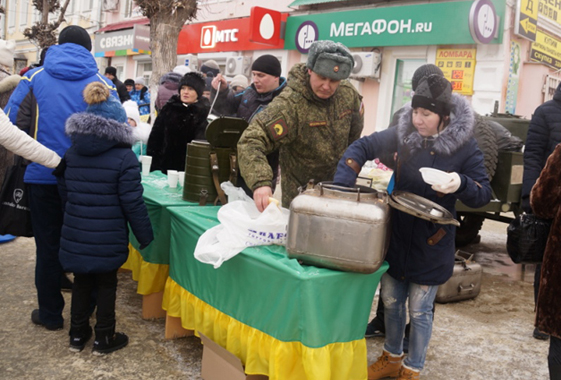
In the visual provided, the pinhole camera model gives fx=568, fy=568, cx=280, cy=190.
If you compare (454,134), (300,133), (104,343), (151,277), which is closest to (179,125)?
(151,277)

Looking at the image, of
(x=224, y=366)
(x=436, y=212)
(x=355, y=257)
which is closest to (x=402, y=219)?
(x=436, y=212)

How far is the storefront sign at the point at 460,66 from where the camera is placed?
10.8m

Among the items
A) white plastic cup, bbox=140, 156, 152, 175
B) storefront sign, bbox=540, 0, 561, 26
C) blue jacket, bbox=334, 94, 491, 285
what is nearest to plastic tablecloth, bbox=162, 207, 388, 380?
blue jacket, bbox=334, 94, 491, 285

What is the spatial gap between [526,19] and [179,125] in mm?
8390

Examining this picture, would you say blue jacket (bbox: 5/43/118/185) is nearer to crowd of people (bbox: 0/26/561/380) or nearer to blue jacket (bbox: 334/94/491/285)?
crowd of people (bbox: 0/26/561/380)

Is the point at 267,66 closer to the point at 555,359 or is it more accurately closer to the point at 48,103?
the point at 48,103

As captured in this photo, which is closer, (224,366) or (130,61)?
(224,366)

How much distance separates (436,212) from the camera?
2535 mm

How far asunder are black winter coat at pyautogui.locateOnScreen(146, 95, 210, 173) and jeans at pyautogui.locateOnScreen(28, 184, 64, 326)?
1231 mm

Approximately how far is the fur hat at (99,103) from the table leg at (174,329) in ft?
4.21

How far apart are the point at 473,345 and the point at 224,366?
6.46ft

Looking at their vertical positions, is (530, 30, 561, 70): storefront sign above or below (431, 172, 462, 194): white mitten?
above

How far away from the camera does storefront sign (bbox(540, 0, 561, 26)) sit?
11.3 m

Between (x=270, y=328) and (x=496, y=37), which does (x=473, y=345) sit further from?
(x=496, y=37)
